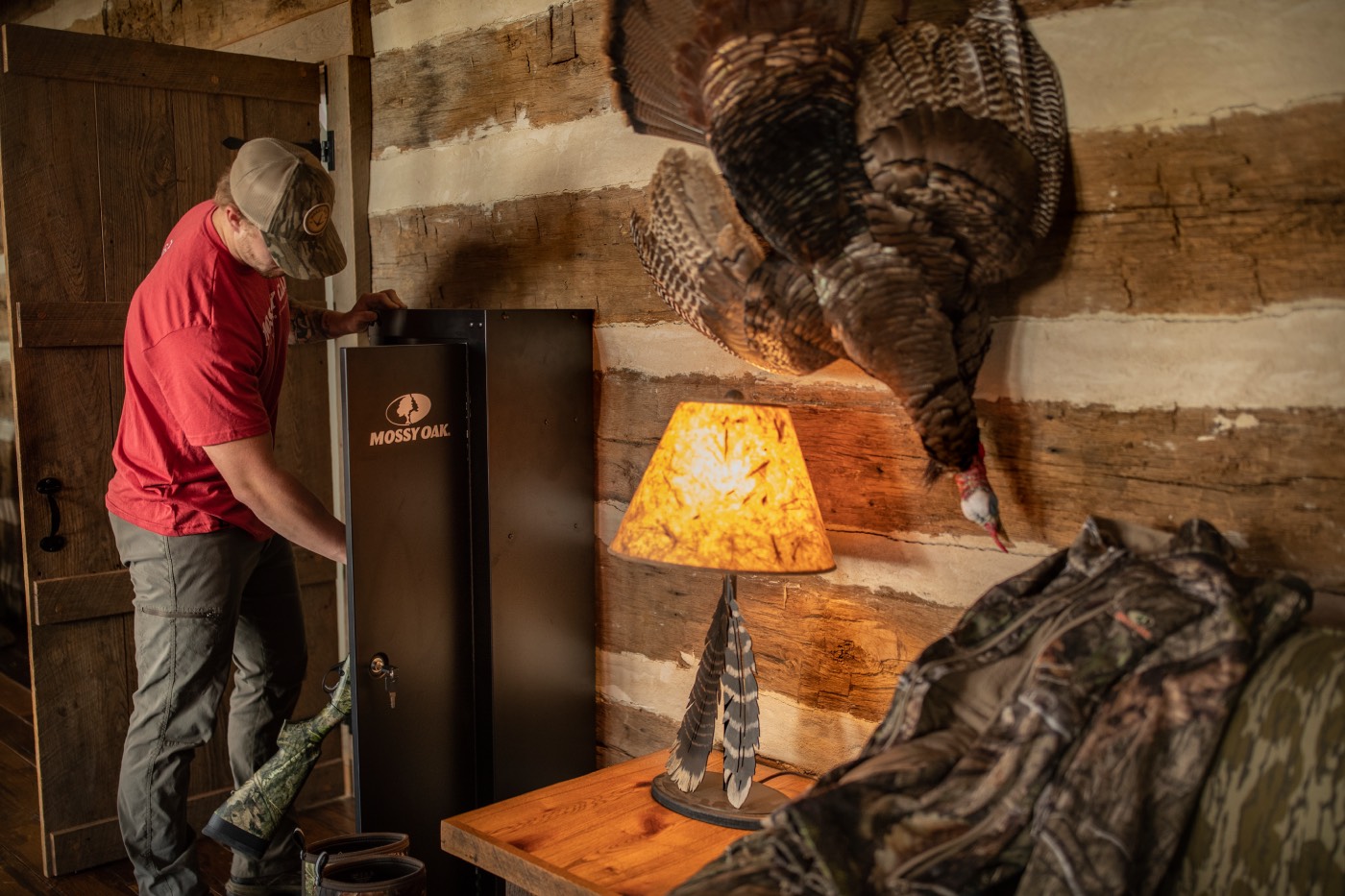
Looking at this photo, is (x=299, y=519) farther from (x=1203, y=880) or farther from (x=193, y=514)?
(x=1203, y=880)

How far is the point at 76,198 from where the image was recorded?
9.20 ft

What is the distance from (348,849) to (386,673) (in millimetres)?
346

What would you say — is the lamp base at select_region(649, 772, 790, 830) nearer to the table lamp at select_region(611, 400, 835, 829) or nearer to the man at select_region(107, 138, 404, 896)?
the table lamp at select_region(611, 400, 835, 829)

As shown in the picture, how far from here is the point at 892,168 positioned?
1.76 m

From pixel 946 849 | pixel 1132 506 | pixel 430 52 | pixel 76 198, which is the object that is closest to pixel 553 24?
pixel 430 52

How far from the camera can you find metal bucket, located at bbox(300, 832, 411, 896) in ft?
6.97

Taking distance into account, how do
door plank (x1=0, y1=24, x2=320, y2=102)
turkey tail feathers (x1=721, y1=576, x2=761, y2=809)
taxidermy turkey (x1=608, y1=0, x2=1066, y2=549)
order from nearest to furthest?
1. taxidermy turkey (x1=608, y1=0, x2=1066, y2=549)
2. turkey tail feathers (x1=721, y1=576, x2=761, y2=809)
3. door plank (x1=0, y1=24, x2=320, y2=102)

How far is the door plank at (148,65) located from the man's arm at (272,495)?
1.11 metres

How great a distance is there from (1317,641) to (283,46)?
9.93 ft

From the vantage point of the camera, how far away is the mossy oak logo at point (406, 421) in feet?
7.62

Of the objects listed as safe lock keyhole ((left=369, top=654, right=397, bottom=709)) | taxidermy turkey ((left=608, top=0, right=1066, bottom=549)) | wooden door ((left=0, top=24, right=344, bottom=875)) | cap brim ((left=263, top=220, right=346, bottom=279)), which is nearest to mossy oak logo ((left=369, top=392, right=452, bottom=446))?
cap brim ((left=263, top=220, right=346, bottom=279))

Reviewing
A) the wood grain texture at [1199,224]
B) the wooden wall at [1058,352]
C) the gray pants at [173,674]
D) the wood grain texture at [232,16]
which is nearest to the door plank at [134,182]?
the wood grain texture at [232,16]

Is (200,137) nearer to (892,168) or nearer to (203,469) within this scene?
(203,469)

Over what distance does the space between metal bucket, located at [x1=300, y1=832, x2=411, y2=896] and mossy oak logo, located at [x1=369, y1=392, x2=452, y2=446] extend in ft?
2.52
